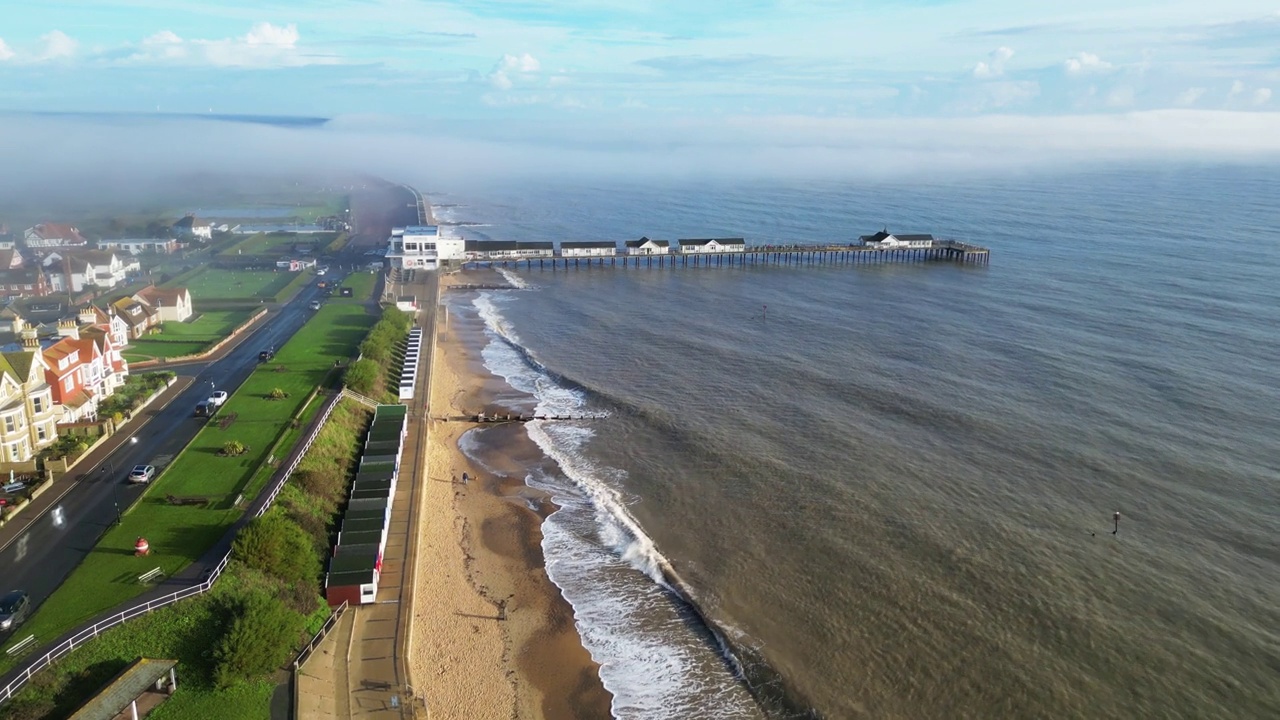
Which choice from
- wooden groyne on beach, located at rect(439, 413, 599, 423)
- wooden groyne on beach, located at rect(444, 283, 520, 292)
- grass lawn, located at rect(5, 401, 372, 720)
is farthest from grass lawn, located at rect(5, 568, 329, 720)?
wooden groyne on beach, located at rect(444, 283, 520, 292)

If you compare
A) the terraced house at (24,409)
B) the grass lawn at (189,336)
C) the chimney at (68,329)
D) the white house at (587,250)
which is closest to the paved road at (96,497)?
the terraced house at (24,409)

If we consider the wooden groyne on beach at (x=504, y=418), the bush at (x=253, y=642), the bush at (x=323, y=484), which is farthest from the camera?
the wooden groyne on beach at (x=504, y=418)

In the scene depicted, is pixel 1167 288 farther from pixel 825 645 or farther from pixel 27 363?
pixel 27 363

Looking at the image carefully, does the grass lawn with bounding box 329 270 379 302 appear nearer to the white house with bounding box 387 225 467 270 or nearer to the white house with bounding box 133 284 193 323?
the white house with bounding box 387 225 467 270

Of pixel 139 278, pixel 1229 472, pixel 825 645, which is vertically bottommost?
pixel 825 645

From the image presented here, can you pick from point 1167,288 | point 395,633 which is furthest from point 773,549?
point 1167,288

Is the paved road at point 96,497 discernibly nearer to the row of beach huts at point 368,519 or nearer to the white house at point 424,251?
the row of beach huts at point 368,519

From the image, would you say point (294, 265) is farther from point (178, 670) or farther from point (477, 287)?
point (178, 670)
